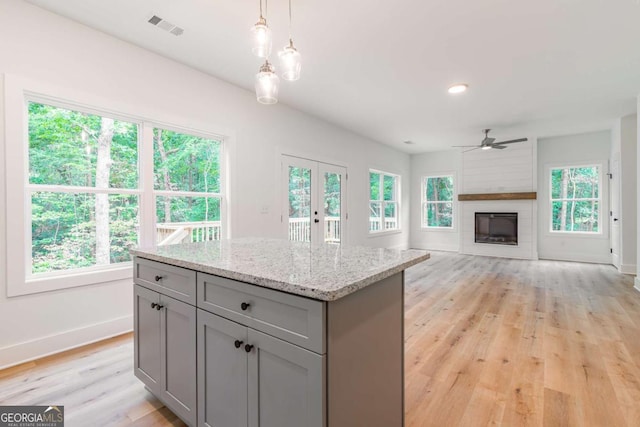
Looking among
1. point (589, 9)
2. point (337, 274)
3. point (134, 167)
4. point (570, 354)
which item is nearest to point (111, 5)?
point (134, 167)

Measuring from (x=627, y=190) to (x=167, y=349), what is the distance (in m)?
6.97

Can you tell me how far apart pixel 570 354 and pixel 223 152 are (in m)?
3.97

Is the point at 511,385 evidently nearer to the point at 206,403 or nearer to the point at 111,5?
the point at 206,403

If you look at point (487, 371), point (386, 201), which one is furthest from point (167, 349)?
point (386, 201)

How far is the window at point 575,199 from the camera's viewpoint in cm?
631

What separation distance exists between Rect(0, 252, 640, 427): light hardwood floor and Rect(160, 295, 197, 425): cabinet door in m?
0.23

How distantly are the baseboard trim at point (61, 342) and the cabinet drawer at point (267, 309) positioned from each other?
1994 millimetres

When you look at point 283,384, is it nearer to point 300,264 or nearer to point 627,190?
point 300,264

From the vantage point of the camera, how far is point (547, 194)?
6.76m

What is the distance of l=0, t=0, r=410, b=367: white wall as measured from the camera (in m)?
2.27

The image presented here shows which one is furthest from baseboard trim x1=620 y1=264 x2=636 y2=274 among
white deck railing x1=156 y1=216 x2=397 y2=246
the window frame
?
white deck railing x1=156 y1=216 x2=397 y2=246

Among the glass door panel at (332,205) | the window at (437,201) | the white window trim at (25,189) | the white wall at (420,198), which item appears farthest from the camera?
the window at (437,201)

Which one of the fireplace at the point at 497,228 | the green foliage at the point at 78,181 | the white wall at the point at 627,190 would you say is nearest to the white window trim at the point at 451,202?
the fireplace at the point at 497,228

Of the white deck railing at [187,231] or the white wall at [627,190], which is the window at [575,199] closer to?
the white wall at [627,190]
